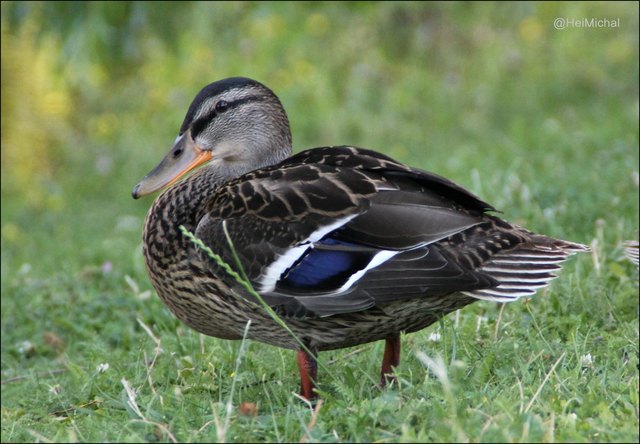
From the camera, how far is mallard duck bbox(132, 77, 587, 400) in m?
4.00

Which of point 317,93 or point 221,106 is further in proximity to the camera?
point 317,93

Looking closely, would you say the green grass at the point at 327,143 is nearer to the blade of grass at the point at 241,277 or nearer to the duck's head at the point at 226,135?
the blade of grass at the point at 241,277

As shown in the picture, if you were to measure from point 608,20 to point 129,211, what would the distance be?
6.00 metres

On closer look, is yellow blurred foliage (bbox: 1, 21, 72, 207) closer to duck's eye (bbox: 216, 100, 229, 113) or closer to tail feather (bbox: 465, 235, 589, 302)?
duck's eye (bbox: 216, 100, 229, 113)

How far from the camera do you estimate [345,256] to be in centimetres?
409

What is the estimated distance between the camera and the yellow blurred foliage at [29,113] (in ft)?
35.0

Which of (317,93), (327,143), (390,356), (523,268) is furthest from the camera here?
(317,93)

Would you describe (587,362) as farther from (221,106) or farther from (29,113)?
(29,113)

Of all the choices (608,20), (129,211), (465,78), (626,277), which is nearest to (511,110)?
(465,78)

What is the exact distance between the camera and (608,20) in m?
12.4

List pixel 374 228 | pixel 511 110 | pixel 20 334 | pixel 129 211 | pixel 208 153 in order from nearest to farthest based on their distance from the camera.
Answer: pixel 374 228 → pixel 208 153 → pixel 20 334 → pixel 129 211 → pixel 511 110

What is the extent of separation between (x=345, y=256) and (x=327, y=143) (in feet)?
23.3

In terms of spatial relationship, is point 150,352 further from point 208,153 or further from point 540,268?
point 540,268

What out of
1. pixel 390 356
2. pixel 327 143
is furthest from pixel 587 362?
pixel 327 143
